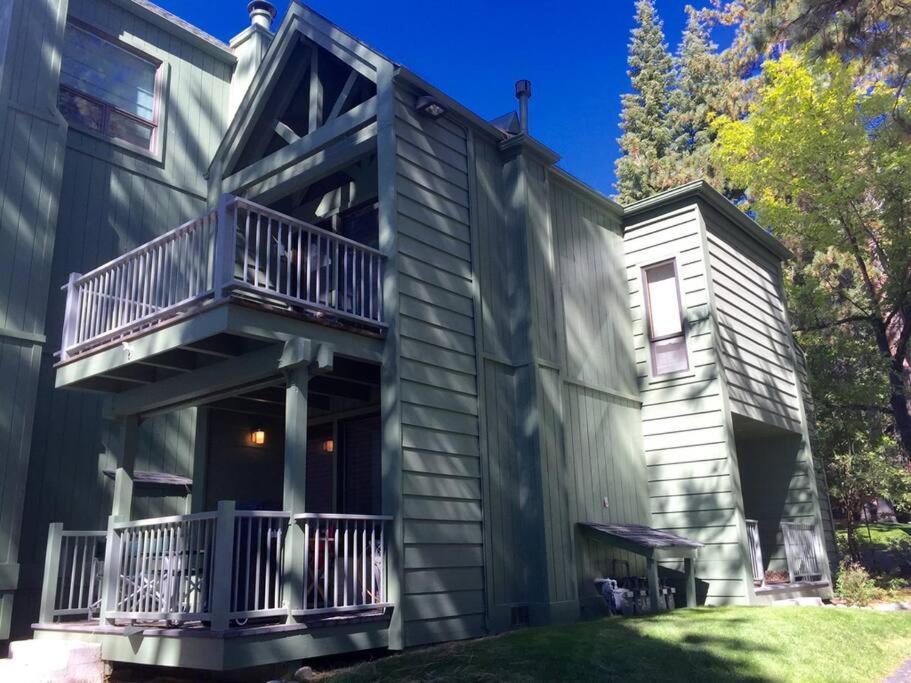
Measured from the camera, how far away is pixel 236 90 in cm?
1285

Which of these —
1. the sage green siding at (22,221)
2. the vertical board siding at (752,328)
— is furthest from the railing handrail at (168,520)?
the vertical board siding at (752,328)

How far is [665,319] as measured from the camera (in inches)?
479

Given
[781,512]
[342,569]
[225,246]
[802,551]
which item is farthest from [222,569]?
[781,512]

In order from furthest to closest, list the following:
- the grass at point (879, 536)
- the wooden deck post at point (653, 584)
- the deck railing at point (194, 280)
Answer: the grass at point (879, 536) < the wooden deck post at point (653, 584) < the deck railing at point (194, 280)

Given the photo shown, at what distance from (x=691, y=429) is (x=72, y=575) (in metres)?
8.22

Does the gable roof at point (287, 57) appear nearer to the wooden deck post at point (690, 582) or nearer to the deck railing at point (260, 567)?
the deck railing at point (260, 567)

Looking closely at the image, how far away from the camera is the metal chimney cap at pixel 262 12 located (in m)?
13.2

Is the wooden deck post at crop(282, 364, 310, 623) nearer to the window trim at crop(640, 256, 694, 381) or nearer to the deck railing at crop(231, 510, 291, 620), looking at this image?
the deck railing at crop(231, 510, 291, 620)

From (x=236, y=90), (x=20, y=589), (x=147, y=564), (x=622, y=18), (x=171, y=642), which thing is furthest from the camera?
(x=622, y=18)

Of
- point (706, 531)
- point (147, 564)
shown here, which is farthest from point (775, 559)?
point (147, 564)

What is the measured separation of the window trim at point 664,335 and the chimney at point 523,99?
3.07 m

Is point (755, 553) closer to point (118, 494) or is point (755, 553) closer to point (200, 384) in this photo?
point (200, 384)

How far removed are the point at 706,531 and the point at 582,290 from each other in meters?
3.85

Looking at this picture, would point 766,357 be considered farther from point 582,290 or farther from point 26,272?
point 26,272
